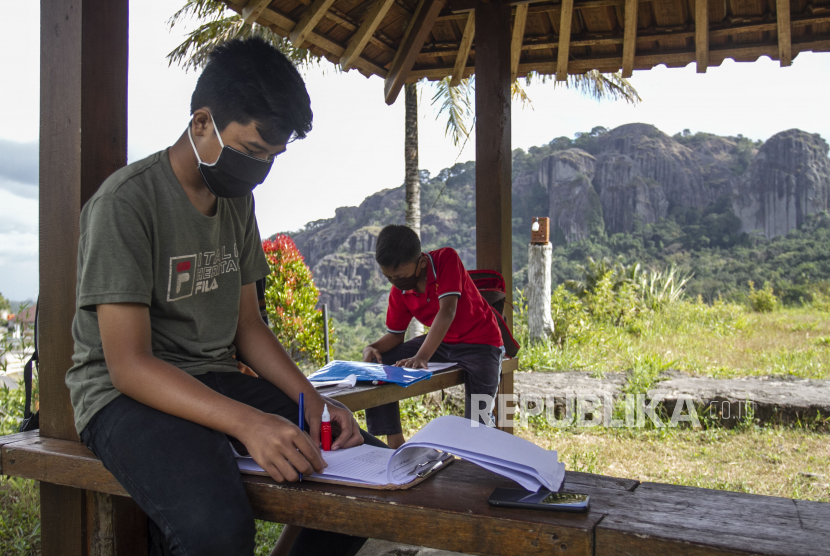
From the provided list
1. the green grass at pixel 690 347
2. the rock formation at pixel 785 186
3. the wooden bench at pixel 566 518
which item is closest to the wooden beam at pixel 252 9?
the wooden bench at pixel 566 518

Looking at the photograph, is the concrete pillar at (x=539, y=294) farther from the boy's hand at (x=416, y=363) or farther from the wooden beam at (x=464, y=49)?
the boy's hand at (x=416, y=363)

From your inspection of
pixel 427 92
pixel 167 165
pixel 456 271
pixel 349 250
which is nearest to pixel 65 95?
pixel 167 165

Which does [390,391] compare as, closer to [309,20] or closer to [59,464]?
[59,464]

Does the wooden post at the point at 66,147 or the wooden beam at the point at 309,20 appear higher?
the wooden beam at the point at 309,20

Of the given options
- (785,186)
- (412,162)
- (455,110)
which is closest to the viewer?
(412,162)

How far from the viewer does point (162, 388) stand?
1.39 meters

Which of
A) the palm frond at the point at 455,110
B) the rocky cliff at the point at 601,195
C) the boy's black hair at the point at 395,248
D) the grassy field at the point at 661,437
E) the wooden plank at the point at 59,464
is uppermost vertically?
the rocky cliff at the point at 601,195

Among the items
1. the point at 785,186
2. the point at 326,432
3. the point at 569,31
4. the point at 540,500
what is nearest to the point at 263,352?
the point at 326,432

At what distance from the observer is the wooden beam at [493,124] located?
12.8 ft

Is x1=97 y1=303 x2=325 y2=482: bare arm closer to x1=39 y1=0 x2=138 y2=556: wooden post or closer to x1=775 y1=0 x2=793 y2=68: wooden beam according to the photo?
x1=39 y1=0 x2=138 y2=556: wooden post

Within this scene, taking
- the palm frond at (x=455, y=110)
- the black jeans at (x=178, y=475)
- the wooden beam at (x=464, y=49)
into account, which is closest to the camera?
the black jeans at (x=178, y=475)

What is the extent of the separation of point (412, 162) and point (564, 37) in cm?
627

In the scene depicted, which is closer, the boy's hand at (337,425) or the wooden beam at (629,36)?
the boy's hand at (337,425)

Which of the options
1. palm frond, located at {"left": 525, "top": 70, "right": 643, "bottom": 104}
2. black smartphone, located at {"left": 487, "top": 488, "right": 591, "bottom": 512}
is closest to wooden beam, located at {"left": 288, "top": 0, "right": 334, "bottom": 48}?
black smartphone, located at {"left": 487, "top": 488, "right": 591, "bottom": 512}
